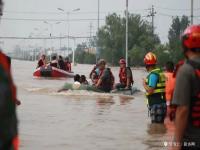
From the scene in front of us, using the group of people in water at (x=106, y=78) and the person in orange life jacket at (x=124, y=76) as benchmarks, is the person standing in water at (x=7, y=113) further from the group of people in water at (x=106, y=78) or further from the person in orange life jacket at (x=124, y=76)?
the person in orange life jacket at (x=124, y=76)

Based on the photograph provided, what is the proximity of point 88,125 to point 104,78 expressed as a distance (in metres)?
8.44

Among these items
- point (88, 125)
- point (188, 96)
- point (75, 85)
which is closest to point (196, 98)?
point (188, 96)

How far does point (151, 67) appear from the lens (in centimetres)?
1083

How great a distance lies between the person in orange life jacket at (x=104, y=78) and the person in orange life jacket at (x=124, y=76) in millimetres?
373

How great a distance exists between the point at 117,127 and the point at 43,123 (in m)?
1.65

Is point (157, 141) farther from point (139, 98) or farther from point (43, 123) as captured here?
point (139, 98)

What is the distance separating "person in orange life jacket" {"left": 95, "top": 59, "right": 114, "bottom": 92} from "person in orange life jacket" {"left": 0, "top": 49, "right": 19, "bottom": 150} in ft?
57.9

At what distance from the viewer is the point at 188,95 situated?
388 centimetres

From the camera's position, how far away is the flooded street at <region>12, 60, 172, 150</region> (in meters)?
9.65

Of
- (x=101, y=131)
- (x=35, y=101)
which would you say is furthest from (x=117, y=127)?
(x=35, y=101)

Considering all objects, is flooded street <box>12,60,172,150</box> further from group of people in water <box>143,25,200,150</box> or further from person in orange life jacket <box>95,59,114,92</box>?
group of people in water <box>143,25,200,150</box>

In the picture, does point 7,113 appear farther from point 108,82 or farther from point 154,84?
point 108,82

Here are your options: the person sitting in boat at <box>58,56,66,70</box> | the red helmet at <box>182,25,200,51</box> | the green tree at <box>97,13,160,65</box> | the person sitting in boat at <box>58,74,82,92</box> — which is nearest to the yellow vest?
the red helmet at <box>182,25,200,51</box>

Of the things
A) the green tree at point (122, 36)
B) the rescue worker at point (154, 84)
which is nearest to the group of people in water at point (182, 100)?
the rescue worker at point (154, 84)
